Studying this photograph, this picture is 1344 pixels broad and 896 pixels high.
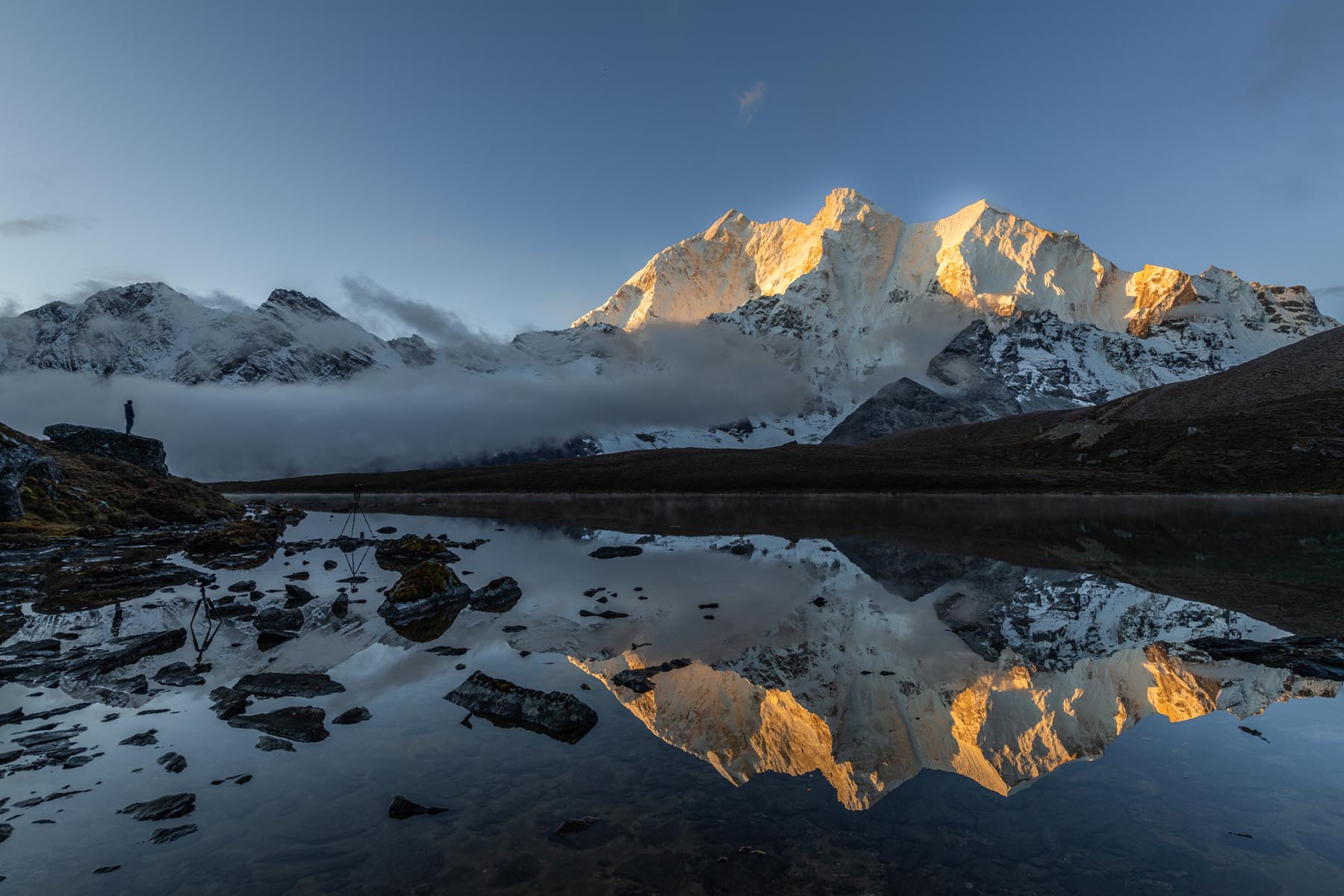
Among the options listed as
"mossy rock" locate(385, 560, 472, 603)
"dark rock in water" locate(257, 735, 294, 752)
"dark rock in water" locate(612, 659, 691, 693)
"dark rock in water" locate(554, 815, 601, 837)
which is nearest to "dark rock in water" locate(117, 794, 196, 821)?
"dark rock in water" locate(257, 735, 294, 752)

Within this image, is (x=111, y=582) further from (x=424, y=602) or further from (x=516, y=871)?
(x=516, y=871)

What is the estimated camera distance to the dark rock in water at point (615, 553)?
39.4 meters

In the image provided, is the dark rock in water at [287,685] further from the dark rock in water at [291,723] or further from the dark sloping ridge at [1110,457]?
the dark sloping ridge at [1110,457]

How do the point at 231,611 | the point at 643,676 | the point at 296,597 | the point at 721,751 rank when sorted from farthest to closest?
the point at 296,597, the point at 231,611, the point at 643,676, the point at 721,751

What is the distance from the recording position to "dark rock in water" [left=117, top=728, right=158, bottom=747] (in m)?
10.6

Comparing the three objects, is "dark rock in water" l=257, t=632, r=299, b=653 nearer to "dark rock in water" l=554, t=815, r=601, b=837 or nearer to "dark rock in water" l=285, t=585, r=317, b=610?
"dark rock in water" l=285, t=585, r=317, b=610

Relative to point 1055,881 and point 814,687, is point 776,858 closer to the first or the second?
point 1055,881

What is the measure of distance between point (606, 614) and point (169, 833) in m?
14.6

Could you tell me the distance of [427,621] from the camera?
2030cm

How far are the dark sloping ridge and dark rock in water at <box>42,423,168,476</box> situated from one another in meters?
91.3

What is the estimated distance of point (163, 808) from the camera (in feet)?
27.9

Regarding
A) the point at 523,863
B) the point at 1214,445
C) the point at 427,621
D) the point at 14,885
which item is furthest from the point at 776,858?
the point at 1214,445

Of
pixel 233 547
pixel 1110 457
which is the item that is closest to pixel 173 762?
pixel 233 547

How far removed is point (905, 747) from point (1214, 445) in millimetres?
153441
